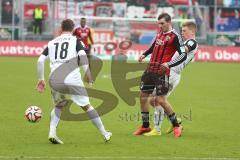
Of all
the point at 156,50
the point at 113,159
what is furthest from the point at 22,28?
the point at 113,159

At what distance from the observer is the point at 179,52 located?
14.7 m

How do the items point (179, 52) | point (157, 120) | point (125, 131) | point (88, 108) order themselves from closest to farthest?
point (88, 108), point (179, 52), point (157, 120), point (125, 131)

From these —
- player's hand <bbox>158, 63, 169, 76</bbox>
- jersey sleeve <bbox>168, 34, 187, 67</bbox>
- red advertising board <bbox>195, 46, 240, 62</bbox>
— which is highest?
jersey sleeve <bbox>168, 34, 187, 67</bbox>

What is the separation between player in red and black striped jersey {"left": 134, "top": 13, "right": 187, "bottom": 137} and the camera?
48.0ft

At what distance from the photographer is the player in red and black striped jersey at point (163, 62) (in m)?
14.6

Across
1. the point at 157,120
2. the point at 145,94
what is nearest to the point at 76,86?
the point at 145,94

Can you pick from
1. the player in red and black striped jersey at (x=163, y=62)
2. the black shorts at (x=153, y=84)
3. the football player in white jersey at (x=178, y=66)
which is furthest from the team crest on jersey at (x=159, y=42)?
the black shorts at (x=153, y=84)

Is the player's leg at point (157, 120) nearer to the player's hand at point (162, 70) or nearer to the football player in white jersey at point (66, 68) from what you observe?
the player's hand at point (162, 70)

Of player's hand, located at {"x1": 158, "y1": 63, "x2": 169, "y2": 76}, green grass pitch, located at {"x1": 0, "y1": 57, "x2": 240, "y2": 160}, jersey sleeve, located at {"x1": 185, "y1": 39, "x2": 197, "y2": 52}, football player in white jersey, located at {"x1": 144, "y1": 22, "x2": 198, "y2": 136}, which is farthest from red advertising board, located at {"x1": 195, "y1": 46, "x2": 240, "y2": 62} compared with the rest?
player's hand, located at {"x1": 158, "y1": 63, "x2": 169, "y2": 76}

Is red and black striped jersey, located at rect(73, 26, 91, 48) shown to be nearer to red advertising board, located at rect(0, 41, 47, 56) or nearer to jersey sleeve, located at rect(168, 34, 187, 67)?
red advertising board, located at rect(0, 41, 47, 56)

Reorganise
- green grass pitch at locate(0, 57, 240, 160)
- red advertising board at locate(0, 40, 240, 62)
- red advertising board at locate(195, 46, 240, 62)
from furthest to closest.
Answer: red advertising board at locate(195, 46, 240, 62)
red advertising board at locate(0, 40, 240, 62)
green grass pitch at locate(0, 57, 240, 160)

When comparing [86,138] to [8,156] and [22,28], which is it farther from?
[22,28]

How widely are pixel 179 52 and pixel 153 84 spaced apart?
0.80 m

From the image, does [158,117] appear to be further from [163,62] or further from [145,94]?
[163,62]
